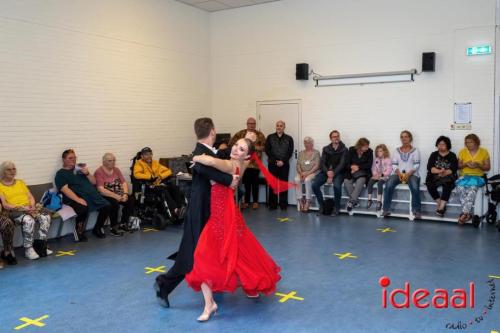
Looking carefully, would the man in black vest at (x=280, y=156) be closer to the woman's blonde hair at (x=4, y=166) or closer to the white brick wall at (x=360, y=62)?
the white brick wall at (x=360, y=62)

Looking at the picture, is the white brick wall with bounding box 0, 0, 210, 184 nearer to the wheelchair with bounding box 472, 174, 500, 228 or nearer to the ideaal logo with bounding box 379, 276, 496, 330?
the ideaal logo with bounding box 379, 276, 496, 330

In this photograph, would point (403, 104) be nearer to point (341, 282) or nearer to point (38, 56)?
point (341, 282)

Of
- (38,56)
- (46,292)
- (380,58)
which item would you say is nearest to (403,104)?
(380,58)

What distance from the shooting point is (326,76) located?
8.81m

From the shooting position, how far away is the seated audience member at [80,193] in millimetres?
6582

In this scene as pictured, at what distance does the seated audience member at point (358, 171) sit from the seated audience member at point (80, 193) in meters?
3.81

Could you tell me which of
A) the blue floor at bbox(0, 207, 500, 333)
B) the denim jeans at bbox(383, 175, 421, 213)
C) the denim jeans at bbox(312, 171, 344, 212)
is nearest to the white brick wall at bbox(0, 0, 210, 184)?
the blue floor at bbox(0, 207, 500, 333)

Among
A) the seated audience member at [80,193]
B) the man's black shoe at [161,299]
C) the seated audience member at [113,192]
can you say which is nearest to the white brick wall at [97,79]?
the seated audience member at [80,193]

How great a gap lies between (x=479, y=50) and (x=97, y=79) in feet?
18.8

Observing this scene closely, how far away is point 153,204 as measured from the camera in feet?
24.6

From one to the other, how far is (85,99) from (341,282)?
4.70 metres

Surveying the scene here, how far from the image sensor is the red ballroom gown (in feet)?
12.6

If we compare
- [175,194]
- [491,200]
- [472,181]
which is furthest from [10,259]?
[491,200]

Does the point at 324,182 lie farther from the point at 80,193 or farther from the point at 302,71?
the point at 80,193
